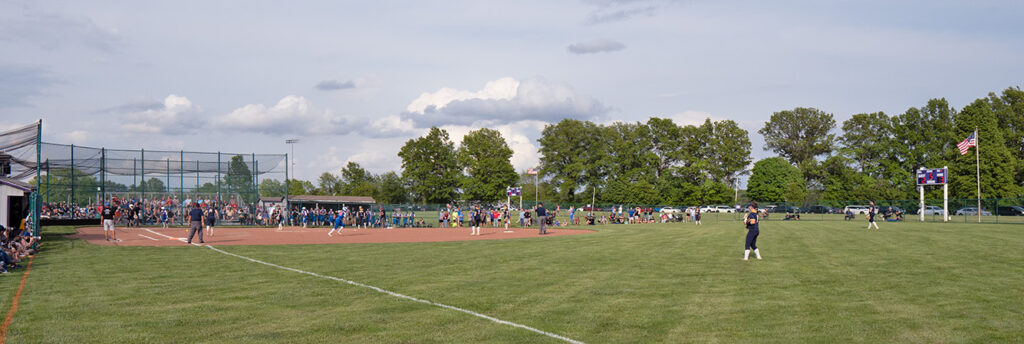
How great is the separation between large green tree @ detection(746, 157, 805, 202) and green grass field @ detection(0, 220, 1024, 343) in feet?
245

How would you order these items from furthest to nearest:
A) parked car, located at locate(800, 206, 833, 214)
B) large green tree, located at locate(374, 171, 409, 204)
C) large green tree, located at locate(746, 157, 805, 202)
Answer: large green tree, located at locate(374, 171, 409, 204) → large green tree, located at locate(746, 157, 805, 202) → parked car, located at locate(800, 206, 833, 214)

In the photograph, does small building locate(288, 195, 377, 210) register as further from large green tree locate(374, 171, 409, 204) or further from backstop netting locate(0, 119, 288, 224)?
large green tree locate(374, 171, 409, 204)

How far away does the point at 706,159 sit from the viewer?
9394 cm

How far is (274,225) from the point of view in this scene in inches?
1732

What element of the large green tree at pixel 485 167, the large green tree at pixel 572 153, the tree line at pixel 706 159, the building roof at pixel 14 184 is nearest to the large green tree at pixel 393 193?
the tree line at pixel 706 159

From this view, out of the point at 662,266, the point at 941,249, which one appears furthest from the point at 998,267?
the point at 662,266

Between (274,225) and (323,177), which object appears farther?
(323,177)

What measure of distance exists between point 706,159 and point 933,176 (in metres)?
42.2

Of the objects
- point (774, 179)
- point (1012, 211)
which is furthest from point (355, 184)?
point (1012, 211)

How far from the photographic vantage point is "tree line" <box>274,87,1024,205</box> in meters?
81.1

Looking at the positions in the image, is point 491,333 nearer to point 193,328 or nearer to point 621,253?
point 193,328

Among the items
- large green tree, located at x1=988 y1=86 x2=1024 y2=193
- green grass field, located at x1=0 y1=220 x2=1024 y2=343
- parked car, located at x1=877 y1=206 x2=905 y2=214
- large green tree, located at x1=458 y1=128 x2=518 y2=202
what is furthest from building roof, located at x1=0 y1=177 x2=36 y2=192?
large green tree, located at x1=988 y1=86 x2=1024 y2=193

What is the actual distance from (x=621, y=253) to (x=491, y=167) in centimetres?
7550

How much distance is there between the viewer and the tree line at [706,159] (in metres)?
81.1
